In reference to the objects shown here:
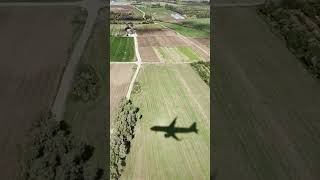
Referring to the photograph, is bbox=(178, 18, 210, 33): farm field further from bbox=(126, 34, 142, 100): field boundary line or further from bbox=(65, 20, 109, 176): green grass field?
bbox=(65, 20, 109, 176): green grass field

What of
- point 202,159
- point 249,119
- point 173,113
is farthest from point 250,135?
point 173,113

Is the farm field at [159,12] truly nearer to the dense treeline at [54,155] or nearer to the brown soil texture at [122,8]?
the brown soil texture at [122,8]

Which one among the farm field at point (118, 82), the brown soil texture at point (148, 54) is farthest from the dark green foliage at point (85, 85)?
the brown soil texture at point (148, 54)

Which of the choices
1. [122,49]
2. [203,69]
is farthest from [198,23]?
[122,49]

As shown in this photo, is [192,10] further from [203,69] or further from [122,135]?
[122,135]

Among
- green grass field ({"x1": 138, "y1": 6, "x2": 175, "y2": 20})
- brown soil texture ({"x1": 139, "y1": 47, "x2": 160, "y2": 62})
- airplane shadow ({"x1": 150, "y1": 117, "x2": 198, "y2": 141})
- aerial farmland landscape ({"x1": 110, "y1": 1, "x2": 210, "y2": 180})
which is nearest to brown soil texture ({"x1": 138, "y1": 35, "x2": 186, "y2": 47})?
aerial farmland landscape ({"x1": 110, "y1": 1, "x2": 210, "y2": 180})

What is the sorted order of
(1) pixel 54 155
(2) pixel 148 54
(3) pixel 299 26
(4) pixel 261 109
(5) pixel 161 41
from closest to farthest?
1. (1) pixel 54 155
2. (4) pixel 261 109
3. (3) pixel 299 26
4. (2) pixel 148 54
5. (5) pixel 161 41

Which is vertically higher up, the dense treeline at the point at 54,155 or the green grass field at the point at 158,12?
the green grass field at the point at 158,12
